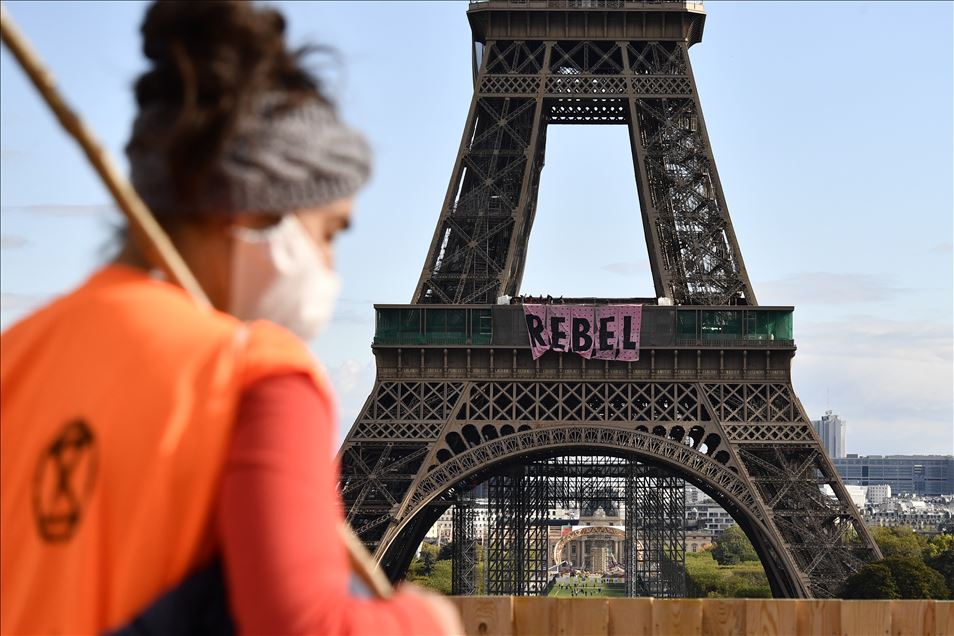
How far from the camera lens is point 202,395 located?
230cm

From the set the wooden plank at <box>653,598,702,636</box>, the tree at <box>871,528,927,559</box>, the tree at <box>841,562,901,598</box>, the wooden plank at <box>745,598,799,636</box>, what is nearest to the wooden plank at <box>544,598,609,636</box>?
the wooden plank at <box>653,598,702,636</box>

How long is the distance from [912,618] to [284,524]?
7.43 m

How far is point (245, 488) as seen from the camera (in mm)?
2258

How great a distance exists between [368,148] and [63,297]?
574 mm

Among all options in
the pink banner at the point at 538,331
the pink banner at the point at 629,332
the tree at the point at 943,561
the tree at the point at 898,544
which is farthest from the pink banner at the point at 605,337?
the tree at the point at 898,544

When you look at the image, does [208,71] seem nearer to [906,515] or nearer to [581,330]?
[581,330]

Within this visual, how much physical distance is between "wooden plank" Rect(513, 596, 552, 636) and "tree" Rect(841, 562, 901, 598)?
3176 centimetres

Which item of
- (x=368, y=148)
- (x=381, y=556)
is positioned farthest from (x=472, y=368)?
(x=368, y=148)

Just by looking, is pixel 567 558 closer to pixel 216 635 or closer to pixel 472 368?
pixel 472 368

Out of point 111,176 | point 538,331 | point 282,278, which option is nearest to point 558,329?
point 538,331

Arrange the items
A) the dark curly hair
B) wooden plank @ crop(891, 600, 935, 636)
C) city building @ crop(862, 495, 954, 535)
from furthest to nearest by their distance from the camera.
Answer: city building @ crop(862, 495, 954, 535) < wooden plank @ crop(891, 600, 935, 636) < the dark curly hair

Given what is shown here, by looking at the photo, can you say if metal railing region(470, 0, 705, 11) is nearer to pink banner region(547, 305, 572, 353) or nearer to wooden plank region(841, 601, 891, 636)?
pink banner region(547, 305, 572, 353)

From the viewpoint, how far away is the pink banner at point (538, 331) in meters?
41.3

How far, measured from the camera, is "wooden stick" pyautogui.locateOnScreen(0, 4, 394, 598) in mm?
2359
